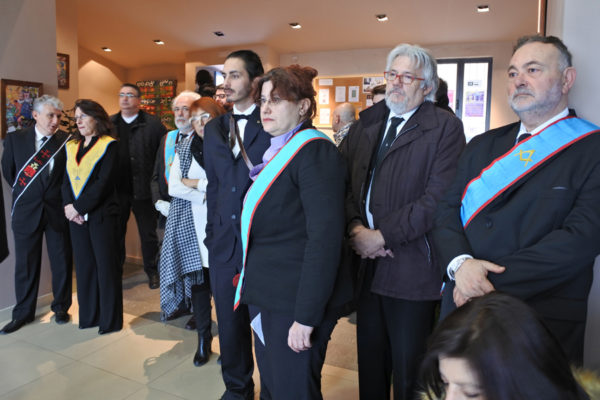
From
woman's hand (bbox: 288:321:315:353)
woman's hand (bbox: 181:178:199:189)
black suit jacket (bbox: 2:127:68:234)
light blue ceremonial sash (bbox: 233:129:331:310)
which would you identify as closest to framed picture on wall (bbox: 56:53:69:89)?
black suit jacket (bbox: 2:127:68:234)

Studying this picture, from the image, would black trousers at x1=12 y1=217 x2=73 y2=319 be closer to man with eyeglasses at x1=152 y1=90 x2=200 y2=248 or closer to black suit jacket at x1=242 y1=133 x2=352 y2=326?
man with eyeglasses at x1=152 y1=90 x2=200 y2=248

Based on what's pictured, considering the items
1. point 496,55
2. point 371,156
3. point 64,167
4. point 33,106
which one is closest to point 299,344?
point 371,156

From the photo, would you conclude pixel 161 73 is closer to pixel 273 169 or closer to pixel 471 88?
pixel 471 88

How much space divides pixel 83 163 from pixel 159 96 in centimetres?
709

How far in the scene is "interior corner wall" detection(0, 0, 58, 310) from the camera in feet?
11.0

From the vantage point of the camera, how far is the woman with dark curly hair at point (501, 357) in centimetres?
76

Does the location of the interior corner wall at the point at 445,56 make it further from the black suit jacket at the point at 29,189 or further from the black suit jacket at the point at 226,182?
the black suit jacket at the point at 226,182

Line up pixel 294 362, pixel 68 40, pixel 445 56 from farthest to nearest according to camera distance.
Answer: pixel 445 56 < pixel 68 40 < pixel 294 362

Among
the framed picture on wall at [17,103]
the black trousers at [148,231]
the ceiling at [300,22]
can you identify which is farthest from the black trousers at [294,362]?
the ceiling at [300,22]

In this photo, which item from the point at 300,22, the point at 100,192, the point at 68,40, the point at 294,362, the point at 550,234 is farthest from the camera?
the point at 300,22

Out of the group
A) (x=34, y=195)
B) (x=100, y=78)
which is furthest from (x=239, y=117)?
(x=100, y=78)

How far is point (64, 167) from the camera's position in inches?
132

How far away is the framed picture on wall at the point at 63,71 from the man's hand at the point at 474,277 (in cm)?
622

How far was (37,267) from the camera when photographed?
3359 millimetres
